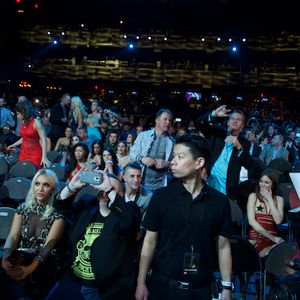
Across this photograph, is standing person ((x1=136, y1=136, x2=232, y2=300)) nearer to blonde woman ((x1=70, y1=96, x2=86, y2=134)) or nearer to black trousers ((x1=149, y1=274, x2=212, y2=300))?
black trousers ((x1=149, y1=274, x2=212, y2=300))

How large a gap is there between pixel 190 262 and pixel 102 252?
896 millimetres

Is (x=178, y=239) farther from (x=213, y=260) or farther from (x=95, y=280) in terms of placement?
(x=95, y=280)

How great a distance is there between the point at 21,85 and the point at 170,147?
2265 centimetres

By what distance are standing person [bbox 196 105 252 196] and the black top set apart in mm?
2303

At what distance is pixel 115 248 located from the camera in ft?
11.3

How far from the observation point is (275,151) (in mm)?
9555

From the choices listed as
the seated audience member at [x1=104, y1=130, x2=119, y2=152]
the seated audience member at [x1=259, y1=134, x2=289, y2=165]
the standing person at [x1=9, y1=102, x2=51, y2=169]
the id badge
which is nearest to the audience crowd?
the id badge

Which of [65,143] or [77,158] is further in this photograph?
[65,143]

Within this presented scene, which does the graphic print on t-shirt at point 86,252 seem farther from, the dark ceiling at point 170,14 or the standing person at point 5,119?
the dark ceiling at point 170,14

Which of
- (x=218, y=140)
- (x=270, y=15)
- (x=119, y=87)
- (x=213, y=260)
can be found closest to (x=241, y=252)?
(x=213, y=260)

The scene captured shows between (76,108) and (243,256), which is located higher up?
(76,108)

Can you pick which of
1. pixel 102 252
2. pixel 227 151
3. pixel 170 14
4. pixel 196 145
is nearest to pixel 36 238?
pixel 102 252

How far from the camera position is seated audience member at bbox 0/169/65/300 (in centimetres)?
363

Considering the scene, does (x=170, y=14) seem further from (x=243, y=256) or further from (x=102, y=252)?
(x=102, y=252)
